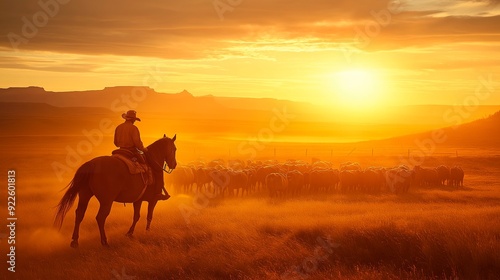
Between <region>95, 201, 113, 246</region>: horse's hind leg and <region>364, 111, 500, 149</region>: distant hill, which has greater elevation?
<region>364, 111, 500, 149</region>: distant hill

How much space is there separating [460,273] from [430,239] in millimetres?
1244

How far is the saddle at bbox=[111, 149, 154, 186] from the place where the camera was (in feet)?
39.8

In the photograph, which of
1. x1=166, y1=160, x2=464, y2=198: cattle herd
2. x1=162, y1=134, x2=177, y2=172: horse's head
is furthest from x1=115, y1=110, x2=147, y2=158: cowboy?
x1=166, y1=160, x2=464, y2=198: cattle herd

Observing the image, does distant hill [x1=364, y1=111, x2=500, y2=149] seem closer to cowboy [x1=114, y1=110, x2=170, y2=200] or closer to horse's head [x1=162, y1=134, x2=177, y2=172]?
horse's head [x1=162, y1=134, x2=177, y2=172]

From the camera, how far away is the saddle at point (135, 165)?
1213 cm

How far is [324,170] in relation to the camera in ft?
87.5

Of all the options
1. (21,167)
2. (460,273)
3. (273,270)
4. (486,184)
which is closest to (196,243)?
(273,270)

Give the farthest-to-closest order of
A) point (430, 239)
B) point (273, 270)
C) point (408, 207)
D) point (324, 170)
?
1. point (324, 170)
2. point (408, 207)
3. point (430, 239)
4. point (273, 270)

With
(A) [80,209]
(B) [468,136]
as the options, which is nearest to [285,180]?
(A) [80,209]

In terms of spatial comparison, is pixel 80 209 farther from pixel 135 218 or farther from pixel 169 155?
pixel 169 155

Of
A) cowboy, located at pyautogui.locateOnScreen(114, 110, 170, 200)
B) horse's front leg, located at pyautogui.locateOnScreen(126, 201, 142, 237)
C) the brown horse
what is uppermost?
cowboy, located at pyautogui.locateOnScreen(114, 110, 170, 200)

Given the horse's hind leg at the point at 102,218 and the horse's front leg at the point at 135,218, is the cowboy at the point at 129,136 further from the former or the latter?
the horse's hind leg at the point at 102,218

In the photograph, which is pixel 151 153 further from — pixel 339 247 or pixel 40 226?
pixel 339 247

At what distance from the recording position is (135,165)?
40.5 feet
